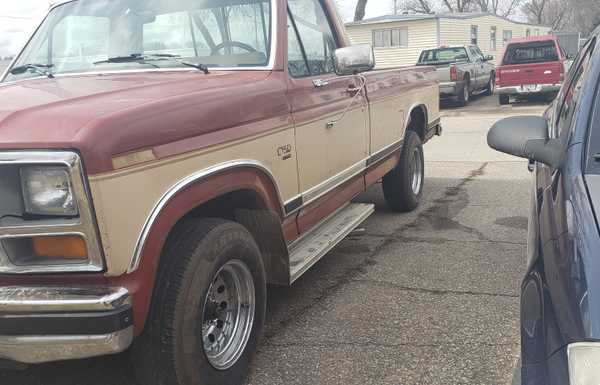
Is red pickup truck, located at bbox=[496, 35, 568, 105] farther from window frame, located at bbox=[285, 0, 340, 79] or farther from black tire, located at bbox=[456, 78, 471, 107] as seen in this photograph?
window frame, located at bbox=[285, 0, 340, 79]

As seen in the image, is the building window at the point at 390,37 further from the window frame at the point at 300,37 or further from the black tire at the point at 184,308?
the black tire at the point at 184,308

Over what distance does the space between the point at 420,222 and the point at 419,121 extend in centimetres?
129

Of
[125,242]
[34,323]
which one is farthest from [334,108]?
[34,323]

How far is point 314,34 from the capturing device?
423cm

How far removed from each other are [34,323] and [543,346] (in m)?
1.76

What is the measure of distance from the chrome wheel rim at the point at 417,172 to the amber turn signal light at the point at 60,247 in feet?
15.0

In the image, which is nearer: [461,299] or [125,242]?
[125,242]

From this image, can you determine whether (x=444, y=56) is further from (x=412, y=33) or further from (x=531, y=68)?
Result: (x=412, y=33)

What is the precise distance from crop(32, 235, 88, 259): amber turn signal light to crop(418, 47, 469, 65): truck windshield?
58.0 feet

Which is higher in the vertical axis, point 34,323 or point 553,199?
point 553,199

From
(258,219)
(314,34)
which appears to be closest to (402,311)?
(258,219)

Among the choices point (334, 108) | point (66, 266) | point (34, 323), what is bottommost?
point (34, 323)

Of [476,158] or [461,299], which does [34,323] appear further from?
[476,158]

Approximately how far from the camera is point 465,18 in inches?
1172
